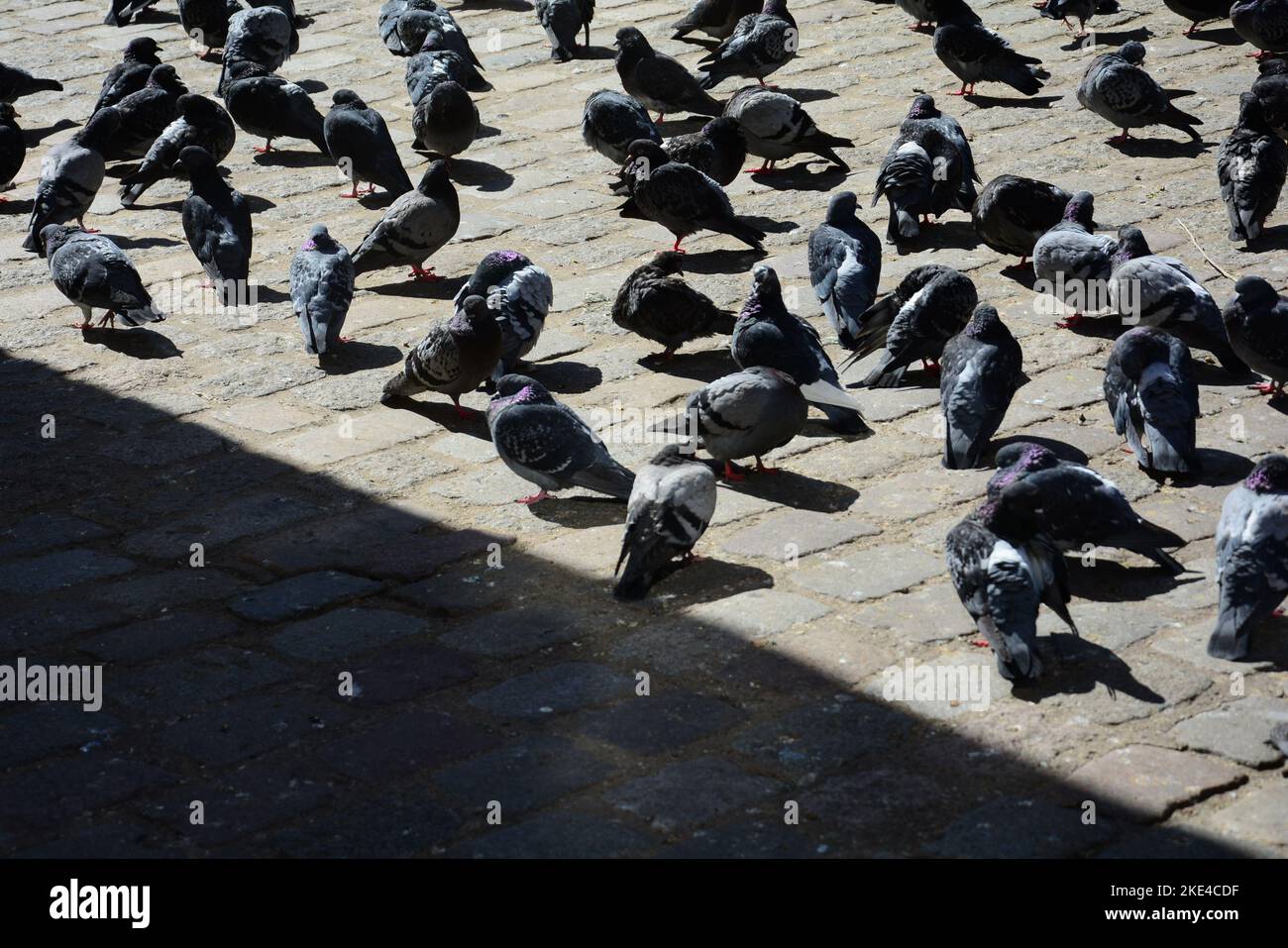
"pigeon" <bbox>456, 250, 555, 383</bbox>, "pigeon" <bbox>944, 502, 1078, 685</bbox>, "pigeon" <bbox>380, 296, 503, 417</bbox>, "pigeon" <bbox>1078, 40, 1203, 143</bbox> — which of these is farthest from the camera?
"pigeon" <bbox>1078, 40, 1203, 143</bbox>

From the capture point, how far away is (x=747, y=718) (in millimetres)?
4789

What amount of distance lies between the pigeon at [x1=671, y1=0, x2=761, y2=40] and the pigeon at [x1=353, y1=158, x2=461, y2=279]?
474cm

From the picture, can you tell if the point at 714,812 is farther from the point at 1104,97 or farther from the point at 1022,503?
the point at 1104,97

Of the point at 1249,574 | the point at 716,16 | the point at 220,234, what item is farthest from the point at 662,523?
the point at 716,16

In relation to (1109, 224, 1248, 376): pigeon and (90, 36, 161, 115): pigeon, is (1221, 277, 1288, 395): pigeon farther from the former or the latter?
(90, 36, 161, 115): pigeon

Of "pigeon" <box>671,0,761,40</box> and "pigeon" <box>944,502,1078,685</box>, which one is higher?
"pigeon" <box>944,502,1078,685</box>

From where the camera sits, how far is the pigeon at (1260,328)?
22.4 ft

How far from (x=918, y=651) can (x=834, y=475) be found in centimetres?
149

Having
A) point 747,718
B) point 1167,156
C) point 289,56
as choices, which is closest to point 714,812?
point 747,718

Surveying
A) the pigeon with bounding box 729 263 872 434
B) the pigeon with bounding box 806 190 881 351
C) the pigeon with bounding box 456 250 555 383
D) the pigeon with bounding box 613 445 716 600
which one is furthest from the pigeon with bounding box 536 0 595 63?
the pigeon with bounding box 613 445 716 600

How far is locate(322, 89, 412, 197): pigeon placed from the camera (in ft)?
32.7

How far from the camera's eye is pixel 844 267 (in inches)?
310

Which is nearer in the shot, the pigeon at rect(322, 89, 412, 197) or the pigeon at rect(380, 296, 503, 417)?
the pigeon at rect(380, 296, 503, 417)

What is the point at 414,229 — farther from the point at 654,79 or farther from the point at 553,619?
the point at 553,619
